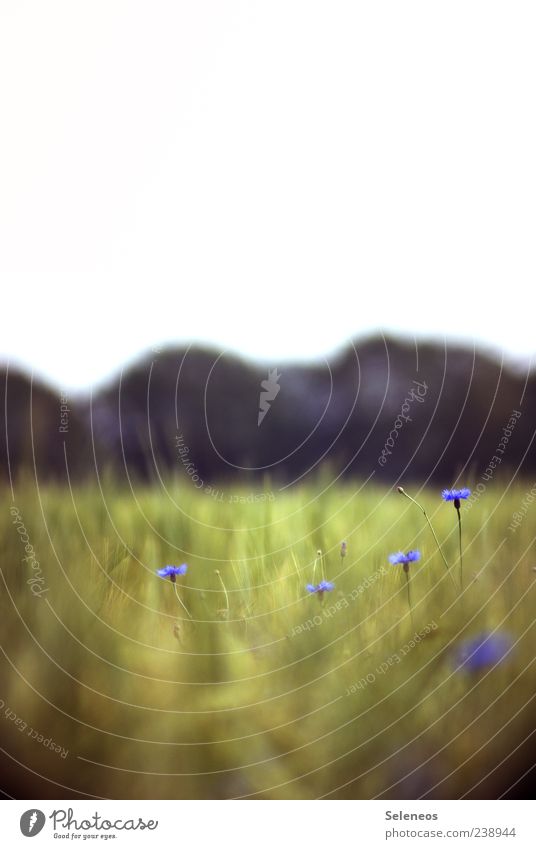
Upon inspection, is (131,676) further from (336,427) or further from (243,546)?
(336,427)

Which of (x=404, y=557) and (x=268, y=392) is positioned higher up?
(x=268, y=392)

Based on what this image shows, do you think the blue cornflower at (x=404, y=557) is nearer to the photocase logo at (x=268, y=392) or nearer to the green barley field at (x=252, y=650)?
the green barley field at (x=252, y=650)

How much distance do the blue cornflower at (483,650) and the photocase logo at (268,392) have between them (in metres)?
0.40

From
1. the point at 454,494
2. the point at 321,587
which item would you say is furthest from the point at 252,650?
the point at 454,494

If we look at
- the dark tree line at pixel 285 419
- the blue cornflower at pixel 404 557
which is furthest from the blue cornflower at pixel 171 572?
the blue cornflower at pixel 404 557

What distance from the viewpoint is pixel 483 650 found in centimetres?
112

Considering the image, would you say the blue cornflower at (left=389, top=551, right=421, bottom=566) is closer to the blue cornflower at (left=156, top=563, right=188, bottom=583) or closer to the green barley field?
the green barley field

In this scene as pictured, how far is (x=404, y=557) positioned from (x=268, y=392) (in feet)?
0.94

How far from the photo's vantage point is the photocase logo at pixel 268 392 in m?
1.17
